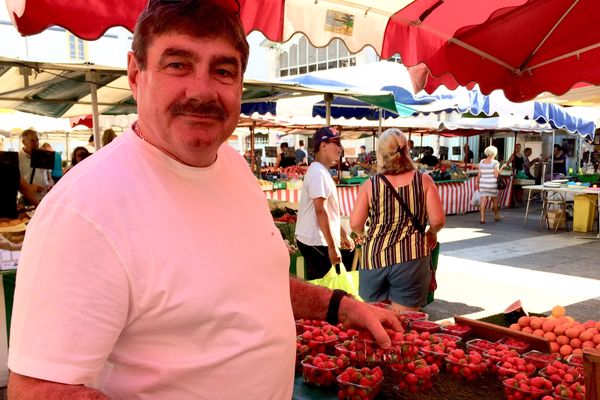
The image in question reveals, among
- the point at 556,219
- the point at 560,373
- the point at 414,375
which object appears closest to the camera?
the point at 414,375

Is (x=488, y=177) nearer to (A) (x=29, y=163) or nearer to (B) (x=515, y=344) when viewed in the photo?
(A) (x=29, y=163)

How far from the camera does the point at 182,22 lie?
1218 millimetres

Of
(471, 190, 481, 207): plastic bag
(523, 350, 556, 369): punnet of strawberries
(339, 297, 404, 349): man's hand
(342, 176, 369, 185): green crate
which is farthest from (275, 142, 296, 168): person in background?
(339, 297, 404, 349): man's hand

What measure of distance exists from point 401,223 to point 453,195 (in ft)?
37.9

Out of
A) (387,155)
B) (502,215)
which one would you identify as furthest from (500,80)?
(502,215)

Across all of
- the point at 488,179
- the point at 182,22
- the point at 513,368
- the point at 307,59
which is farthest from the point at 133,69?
the point at 307,59

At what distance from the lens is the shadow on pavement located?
608cm

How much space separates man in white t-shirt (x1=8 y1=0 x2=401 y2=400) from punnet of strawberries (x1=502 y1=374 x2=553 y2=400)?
129 cm

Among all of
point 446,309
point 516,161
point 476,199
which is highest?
point 516,161

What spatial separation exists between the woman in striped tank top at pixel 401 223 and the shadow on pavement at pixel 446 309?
74.7 inches

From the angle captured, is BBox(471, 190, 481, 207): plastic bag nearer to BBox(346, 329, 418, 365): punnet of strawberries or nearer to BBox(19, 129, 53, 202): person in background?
BBox(19, 129, 53, 202): person in background

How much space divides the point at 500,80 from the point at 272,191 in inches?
310

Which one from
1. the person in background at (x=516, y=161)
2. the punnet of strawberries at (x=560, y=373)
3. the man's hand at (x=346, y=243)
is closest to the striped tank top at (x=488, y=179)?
the person in background at (x=516, y=161)

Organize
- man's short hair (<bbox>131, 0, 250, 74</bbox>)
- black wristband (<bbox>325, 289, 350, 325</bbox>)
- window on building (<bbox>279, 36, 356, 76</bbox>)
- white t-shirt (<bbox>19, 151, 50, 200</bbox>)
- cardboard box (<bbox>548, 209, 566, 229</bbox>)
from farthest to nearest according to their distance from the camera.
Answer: window on building (<bbox>279, 36, 356, 76</bbox>), cardboard box (<bbox>548, 209, 566, 229</bbox>), white t-shirt (<bbox>19, 151, 50, 200</bbox>), black wristband (<bbox>325, 289, 350, 325</bbox>), man's short hair (<bbox>131, 0, 250, 74</bbox>)
